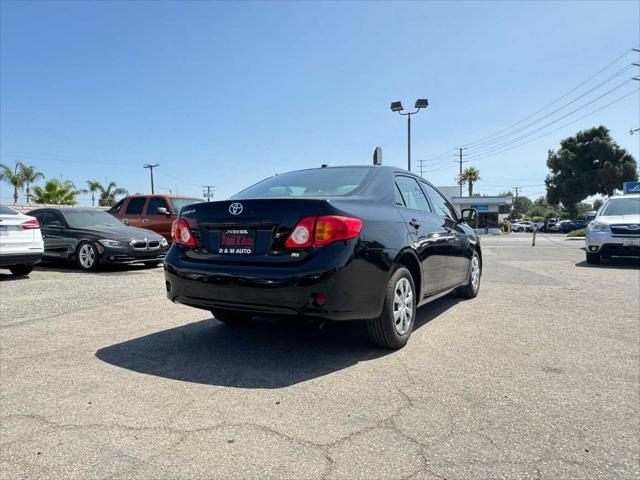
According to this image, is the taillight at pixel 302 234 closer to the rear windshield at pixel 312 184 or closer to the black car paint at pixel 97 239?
the rear windshield at pixel 312 184

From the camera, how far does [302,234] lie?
3287mm

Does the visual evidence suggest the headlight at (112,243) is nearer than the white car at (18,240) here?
No

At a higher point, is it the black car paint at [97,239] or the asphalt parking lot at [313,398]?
the black car paint at [97,239]

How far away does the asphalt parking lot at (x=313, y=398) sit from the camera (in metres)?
2.13

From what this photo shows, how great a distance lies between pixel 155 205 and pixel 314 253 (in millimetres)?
9665

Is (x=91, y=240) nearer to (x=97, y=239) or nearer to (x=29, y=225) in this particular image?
(x=97, y=239)

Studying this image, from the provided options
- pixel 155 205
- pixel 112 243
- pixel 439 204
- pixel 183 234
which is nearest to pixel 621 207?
pixel 439 204

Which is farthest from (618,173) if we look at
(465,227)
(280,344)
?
(280,344)

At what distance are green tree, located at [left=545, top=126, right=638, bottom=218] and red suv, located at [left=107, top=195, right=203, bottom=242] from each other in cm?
5457

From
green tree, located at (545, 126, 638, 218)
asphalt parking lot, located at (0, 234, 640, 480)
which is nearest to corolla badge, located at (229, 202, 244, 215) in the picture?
asphalt parking lot, located at (0, 234, 640, 480)

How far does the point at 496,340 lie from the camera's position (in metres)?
4.21

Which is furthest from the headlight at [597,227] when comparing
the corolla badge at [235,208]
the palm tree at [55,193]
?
the palm tree at [55,193]

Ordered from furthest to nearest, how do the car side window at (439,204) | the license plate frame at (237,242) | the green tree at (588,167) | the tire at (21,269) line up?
the green tree at (588,167), the tire at (21,269), the car side window at (439,204), the license plate frame at (237,242)

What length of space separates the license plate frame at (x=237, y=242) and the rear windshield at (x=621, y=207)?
425 inches
